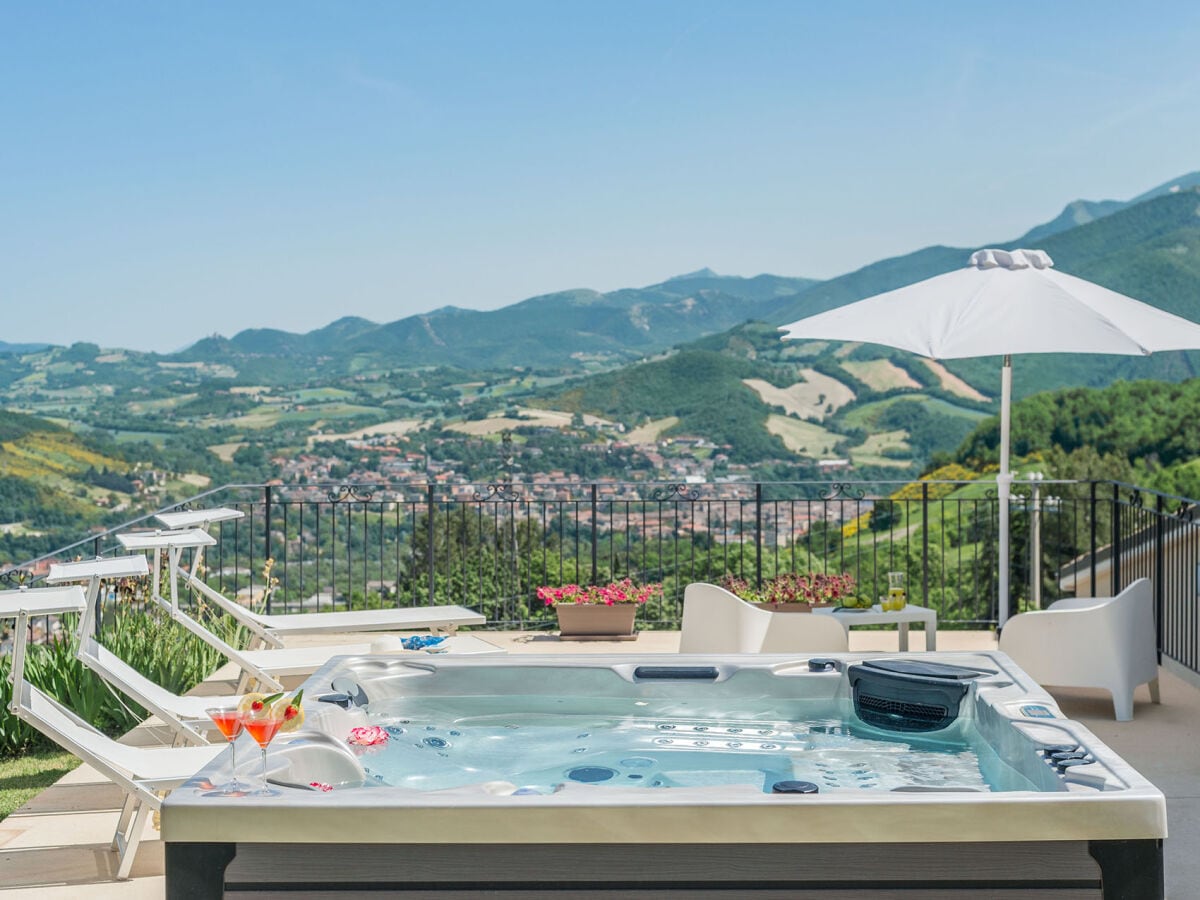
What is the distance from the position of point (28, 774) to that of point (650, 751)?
2.84 m

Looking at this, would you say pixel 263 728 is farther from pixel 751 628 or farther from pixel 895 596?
pixel 895 596

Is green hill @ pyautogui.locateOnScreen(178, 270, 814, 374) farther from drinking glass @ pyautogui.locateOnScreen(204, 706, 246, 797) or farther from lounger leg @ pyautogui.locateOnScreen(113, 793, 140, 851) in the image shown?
drinking glass @ pyautogui.locateOnScreen(204, 706, 246, 797)

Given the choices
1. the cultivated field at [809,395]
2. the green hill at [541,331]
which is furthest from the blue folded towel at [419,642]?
the green hill at [541,331]

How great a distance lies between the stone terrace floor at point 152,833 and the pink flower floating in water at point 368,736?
0.73 meters

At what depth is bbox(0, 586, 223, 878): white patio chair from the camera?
138 inches

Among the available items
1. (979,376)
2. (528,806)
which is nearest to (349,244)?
(979,376)

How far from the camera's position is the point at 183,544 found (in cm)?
525

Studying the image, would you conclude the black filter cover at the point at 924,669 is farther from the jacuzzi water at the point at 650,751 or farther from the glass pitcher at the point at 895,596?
the glass pitcher at the point at 895,596

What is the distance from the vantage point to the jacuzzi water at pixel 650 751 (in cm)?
412

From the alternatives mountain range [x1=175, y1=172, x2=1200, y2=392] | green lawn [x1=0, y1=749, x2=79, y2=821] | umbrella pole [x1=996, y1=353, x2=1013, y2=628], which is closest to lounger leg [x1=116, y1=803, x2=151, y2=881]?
green lawn [x1=0, y1=749, x2=79, y2=821]

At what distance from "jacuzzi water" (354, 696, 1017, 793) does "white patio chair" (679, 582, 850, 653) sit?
97 centimetres

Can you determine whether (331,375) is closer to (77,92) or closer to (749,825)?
(77,92)

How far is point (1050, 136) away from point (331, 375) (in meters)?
28.0

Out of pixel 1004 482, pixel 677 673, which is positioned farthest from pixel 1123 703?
pixel 677 673
